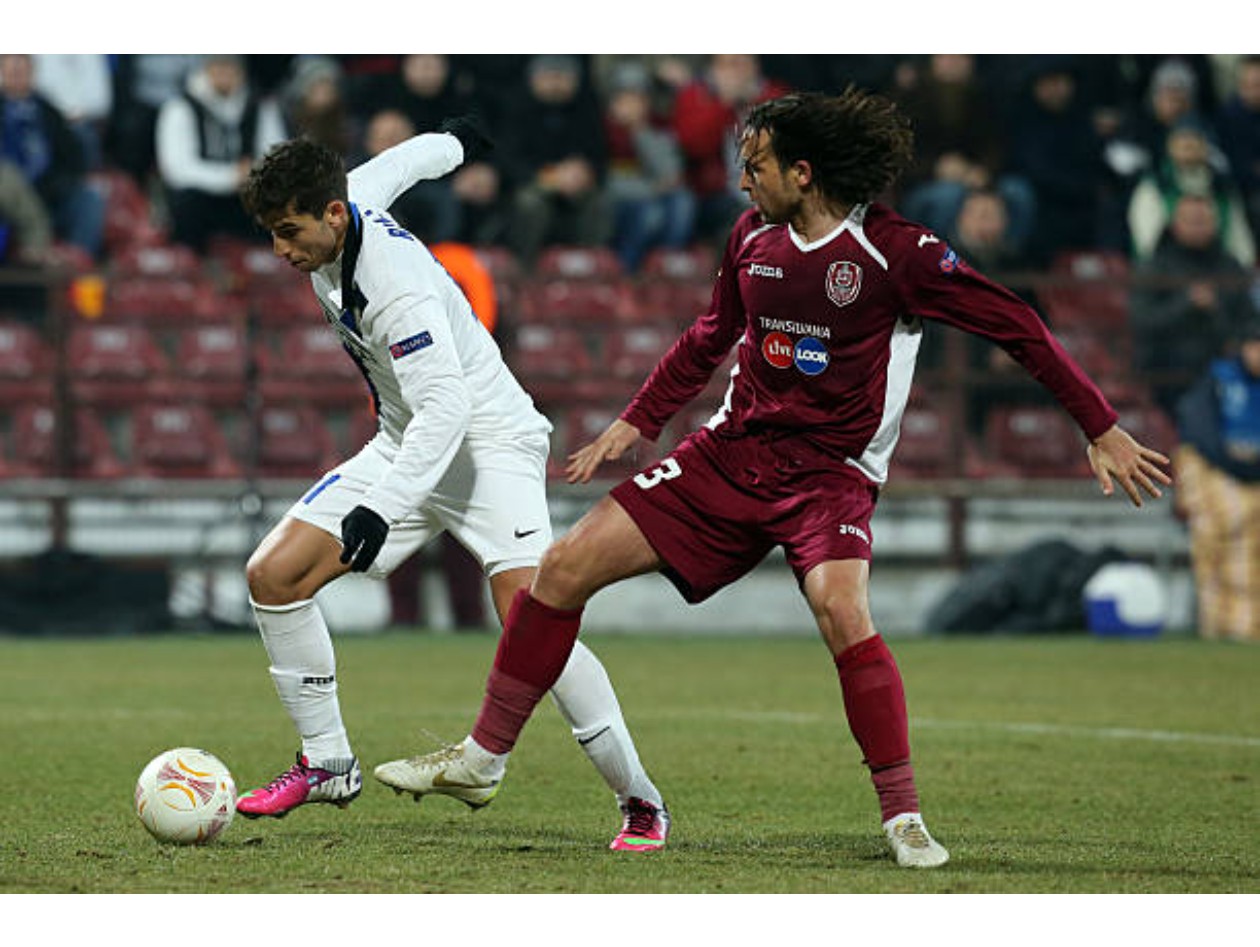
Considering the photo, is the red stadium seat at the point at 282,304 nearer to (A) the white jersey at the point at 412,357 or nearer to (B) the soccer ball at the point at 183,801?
(A) the white jersey at the point at 412,357

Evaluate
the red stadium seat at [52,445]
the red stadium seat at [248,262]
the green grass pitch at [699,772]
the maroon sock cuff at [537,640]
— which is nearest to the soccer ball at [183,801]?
the green grass pitch at [699,772]

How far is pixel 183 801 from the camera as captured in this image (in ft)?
19.5

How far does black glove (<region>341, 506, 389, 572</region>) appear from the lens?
5734mm

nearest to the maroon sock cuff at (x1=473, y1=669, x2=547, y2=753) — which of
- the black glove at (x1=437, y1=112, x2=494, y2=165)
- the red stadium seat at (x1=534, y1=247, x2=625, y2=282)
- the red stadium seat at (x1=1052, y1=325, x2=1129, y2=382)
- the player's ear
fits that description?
the player's ear

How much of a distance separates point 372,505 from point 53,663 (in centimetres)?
713

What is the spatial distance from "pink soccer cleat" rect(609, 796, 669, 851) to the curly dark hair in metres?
1.74

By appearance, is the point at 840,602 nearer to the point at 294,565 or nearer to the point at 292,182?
the point at 294,565

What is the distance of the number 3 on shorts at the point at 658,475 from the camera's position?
5.97 m

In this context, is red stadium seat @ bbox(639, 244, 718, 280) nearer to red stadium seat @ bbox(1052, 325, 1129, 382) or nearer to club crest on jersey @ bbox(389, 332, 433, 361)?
red stadium seat @ bbox(1052, 325, 1129, 382)

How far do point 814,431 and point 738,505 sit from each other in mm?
283

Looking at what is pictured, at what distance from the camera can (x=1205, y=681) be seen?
1172cm

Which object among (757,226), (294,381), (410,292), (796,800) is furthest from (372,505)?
(294,381)

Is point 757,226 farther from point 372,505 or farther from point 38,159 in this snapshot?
point 38,159

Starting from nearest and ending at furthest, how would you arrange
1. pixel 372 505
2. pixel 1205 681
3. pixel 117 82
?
pixel 372 505 < pixel 1205 681 < pixel 117 82
